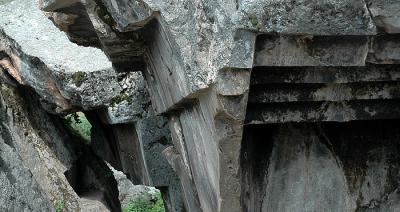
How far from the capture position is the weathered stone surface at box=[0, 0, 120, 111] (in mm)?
6605

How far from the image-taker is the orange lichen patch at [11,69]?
24.0 ft

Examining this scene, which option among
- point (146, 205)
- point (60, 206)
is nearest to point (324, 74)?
point (60, 206)

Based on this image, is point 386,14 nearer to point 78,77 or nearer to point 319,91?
point 319,91

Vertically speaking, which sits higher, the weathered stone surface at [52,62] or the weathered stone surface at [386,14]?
the weathered stone surface at [386,14]

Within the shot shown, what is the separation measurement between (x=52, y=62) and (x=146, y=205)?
5.47 meters

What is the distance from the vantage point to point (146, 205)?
456 inches

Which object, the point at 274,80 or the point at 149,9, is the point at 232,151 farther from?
the point at 149,9

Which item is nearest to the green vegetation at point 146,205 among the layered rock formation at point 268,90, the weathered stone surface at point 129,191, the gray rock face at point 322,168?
the weathered stone surface at point 129,191

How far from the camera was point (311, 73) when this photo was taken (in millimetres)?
2963

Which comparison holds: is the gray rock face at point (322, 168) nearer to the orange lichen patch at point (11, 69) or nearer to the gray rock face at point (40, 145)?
the gray rock face at point (40, 145)

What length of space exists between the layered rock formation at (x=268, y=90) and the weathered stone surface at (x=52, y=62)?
1793 millimetres

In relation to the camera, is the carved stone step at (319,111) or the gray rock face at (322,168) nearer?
the carved stone step at (319,111)

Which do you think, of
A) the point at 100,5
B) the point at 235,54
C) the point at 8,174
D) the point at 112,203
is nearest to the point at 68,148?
the point at 112,203

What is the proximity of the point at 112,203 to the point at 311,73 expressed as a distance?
6055 mm
